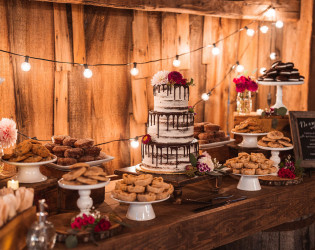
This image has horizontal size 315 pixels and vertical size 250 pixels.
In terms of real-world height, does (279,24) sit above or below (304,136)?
above

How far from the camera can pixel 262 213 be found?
3.20m

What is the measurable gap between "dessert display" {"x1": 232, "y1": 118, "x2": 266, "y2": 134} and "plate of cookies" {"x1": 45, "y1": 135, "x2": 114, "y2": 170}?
1.32 metres

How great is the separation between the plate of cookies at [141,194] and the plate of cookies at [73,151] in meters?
0.52

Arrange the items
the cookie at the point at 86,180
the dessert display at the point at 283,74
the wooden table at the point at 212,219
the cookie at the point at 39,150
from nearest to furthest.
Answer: the cookie at the point at 86,180 → the wooden table at the point at 212,219 → the cookie at the point at 39,150 → the dessert display at the point at 283,74

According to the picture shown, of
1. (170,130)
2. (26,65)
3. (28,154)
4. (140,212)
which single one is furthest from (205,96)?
(28,154)

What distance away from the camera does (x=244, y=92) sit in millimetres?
4387

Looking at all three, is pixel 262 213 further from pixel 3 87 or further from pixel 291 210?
pixel 3 87

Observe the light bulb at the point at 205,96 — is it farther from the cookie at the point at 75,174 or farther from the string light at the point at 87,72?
the cookie at the point at 75,174

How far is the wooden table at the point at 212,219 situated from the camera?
8.14ft

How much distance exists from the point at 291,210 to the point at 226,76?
5.34 ft

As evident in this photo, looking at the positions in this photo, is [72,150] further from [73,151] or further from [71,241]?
[71,241]

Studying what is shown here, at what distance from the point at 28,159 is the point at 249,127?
2034 mm

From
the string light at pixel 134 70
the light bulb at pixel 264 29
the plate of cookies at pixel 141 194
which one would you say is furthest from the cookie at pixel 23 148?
the light bulb at pixel 264 29

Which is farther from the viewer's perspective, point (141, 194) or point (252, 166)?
point (252, 166)
